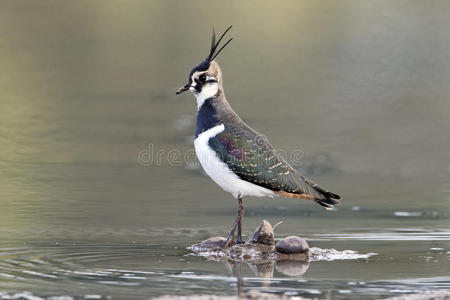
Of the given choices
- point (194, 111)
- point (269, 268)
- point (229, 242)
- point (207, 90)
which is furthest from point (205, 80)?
point (194, 111)

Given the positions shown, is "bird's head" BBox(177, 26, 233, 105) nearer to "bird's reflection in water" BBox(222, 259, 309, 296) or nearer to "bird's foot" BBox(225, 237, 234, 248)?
"bird's foot" BBox(225, 237, 234, 248)

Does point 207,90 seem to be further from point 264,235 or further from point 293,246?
point 293,246

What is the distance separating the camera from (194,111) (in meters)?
21.6

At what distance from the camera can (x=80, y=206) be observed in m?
13.4

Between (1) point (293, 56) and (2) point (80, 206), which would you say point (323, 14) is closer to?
(1) point (293, 56)

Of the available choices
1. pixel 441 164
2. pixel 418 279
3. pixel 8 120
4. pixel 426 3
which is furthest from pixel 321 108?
pixel 418 279

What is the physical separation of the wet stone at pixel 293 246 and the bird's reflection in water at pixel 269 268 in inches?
5.6

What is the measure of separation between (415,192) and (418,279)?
583 cm

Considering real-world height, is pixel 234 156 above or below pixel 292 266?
above

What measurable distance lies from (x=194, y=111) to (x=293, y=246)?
11072 millimetres

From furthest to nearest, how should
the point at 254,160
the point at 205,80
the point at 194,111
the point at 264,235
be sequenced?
the point at 194,111 < the point at 205,80 < the point at 254,160 < the point at 264,235

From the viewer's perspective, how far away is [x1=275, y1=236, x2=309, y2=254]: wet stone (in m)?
10.7

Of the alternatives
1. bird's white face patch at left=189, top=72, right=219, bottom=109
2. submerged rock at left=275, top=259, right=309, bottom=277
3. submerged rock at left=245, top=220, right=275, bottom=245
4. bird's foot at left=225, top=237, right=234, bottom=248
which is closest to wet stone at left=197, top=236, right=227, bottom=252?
bird's foot at left=225, top=237, right=234, bottom=248

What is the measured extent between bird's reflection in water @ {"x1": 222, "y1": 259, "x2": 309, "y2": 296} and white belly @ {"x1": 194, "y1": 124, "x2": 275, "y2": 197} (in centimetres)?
97
